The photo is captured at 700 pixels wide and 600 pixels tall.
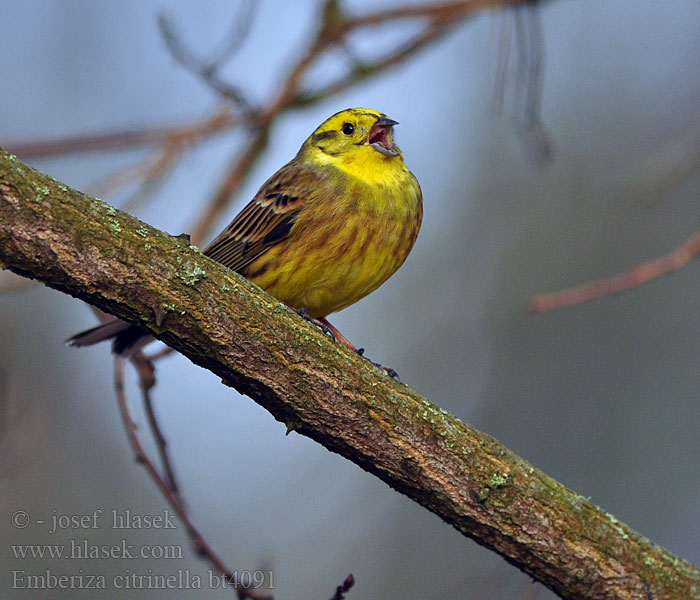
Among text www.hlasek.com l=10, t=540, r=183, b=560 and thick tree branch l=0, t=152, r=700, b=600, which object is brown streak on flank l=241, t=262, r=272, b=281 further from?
text www.hlasek.com l=10, t=540, r=183, b=560

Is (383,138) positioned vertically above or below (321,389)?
above

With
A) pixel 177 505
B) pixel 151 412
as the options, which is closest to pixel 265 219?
pixel 151 412

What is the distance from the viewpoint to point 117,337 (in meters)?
3.93

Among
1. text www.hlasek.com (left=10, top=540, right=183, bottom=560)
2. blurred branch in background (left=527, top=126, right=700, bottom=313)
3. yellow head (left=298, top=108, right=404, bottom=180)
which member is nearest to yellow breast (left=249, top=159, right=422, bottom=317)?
yellow head (left=298, top=108, right=404, bottom=180)

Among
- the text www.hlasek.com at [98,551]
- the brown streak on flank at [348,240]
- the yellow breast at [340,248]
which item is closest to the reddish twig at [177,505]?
the yellow breast at [340,248]

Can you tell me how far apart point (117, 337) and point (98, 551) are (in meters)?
2.92

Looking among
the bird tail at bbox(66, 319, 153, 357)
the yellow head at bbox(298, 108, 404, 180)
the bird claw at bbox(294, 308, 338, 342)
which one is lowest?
the bird tail at bbox(66, 319, 153, 357)

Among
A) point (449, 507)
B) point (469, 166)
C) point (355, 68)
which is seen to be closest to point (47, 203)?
point (449, 507)

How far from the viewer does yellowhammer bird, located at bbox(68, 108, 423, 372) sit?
394 cm

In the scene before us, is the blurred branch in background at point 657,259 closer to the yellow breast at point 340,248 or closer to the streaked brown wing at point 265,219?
the yellow breast at point 340,248

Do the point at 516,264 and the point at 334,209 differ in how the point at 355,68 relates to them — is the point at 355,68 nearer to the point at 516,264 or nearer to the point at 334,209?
the point at 334,209

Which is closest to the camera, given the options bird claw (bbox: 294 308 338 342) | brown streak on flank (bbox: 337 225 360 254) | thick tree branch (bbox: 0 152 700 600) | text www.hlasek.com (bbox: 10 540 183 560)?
thick tree branch (bbox: 0 152 700 600)

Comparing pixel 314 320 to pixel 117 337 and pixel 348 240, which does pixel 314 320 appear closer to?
pixel 348 240

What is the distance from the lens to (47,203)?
96.9 inches
